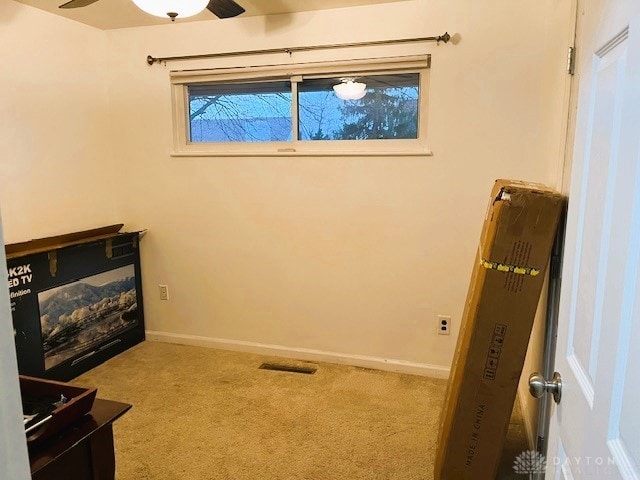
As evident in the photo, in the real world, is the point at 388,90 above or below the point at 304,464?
above

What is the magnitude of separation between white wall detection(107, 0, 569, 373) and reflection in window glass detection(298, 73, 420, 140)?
0.19 meters

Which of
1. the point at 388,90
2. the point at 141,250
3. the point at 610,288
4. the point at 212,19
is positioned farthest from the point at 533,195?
the point at 141,250

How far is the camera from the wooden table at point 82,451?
4.45 ft

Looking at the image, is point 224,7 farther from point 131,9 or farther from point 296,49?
point 131,9

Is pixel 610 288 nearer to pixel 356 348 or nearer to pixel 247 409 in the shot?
pixel 247 409

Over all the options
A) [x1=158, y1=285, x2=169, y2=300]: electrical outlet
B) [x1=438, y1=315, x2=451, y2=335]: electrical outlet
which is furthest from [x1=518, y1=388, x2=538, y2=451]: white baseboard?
[x1=158, y1=285, x2=169, y2=300]: electrical outlet

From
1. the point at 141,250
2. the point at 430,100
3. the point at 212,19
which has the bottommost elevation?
the point at 141,250

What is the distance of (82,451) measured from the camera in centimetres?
148

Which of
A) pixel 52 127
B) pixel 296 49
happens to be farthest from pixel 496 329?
pixel 52 127

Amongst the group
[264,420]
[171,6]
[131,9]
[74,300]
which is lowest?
[264,420]

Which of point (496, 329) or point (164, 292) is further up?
point (496, 329)

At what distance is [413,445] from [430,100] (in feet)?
6.35

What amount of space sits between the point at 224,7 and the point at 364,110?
109 cm

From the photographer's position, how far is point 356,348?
321 cm
